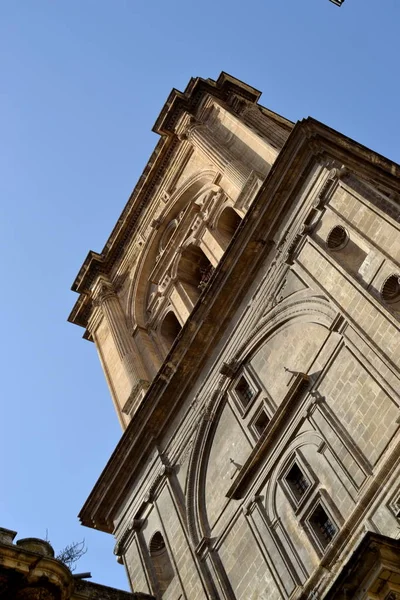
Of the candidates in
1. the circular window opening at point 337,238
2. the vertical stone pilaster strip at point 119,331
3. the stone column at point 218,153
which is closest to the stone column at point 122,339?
the vertical stone pilaster strip at point 119,331

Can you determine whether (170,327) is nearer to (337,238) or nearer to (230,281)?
(230,281)

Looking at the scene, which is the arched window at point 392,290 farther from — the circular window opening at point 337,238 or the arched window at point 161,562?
the arched window at point 161,562

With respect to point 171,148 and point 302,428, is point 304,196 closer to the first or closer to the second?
point 302,428

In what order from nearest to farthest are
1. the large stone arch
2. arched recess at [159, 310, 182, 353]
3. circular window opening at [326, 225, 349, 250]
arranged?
the large stone arch → circular window opening at [326, 225, 349, 250] → arched recess at [159, 310, 182, 353]

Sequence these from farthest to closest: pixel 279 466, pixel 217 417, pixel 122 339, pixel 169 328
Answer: pixel 169 328 → pixel 122 339 → pixel 217 417 → pixel 279 466

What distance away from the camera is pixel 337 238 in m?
19.6

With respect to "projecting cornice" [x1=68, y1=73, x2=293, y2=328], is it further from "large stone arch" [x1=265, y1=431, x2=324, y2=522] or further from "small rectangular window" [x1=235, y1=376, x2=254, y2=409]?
"large stone arch" [x1=265, y1=431, x2=324, y2=522]

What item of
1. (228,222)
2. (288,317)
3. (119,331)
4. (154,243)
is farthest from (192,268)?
(288,317)

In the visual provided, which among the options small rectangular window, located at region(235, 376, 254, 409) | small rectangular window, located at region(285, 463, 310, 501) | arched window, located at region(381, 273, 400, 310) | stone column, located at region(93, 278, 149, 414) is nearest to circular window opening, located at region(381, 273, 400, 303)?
arched window, located at region(381, 273, 400, 310)

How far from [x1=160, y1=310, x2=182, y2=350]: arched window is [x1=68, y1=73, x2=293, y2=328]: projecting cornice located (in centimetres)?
513

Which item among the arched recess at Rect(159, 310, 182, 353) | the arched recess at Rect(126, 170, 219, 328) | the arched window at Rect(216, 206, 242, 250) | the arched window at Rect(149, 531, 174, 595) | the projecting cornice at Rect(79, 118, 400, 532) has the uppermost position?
the arched recess at Rect(126, 170, 219, 328)

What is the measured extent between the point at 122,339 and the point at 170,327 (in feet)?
5.50

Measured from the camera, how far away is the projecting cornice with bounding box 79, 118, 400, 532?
21.7m

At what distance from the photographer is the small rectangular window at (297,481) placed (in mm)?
17422
